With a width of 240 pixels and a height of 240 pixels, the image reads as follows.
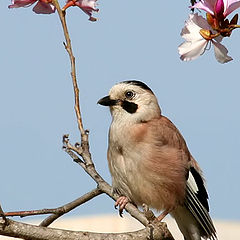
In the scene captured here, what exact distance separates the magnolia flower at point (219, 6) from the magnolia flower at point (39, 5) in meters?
0.85

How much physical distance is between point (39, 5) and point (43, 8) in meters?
0.03

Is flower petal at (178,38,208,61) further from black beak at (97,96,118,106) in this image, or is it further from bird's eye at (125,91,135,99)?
bird's eye at (125,91,135,99)

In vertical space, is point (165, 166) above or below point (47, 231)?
below

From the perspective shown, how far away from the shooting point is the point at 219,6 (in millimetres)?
2061

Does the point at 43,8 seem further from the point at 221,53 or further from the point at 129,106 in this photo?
the point at 129,106

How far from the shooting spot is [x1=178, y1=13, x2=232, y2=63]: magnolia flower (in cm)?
205

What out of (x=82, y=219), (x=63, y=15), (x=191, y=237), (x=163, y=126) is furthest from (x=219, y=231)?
(x=63, y=15)

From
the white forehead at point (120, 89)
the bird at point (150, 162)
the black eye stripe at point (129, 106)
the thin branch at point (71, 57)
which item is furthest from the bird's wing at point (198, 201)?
the thin branch at point (71, 57)

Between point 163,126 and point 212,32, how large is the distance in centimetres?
183

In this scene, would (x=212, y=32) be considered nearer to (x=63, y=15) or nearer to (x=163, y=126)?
(x=63, y=15)

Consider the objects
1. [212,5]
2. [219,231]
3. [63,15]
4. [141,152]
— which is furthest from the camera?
[219,231]

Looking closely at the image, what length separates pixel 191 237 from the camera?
4035mm

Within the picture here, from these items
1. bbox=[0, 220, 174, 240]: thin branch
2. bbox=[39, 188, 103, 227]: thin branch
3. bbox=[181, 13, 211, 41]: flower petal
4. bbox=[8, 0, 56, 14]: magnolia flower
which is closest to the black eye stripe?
bbox=[39, 188, 103, 227]: thin branch

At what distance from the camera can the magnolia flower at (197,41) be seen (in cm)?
205
